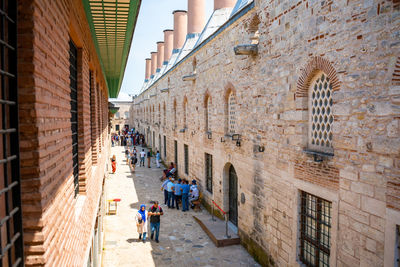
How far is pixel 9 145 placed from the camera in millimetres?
2105

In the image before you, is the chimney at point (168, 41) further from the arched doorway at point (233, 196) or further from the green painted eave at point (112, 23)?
the arched doorway at point (233, 196)

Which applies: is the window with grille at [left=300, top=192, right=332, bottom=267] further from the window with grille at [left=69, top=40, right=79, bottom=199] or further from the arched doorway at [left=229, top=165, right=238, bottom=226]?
the window with grille at [left=69, top=40, right=79, bottom=199]

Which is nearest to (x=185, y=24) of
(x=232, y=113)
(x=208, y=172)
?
(x=208, y=172)

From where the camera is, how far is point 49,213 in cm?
249

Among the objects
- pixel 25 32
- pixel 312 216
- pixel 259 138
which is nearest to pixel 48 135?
pixel 25 32

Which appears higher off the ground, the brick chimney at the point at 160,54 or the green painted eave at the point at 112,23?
the brick chimney at the point at 160,54

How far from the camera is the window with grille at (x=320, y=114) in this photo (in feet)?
Answer: 20.2

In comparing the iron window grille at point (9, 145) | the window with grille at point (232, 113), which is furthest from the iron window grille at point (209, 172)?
the iron window grille at point (9, 145)

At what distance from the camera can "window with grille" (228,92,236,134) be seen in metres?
10.6

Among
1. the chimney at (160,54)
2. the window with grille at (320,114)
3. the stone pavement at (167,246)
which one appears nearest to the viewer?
the window with grille at (320,114)

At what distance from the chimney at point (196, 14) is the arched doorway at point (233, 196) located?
12.7m

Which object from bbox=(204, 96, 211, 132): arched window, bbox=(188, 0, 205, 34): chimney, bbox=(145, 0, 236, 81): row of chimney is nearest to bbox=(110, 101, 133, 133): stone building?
bbox=(145, 0, 236, 81): row of chimney

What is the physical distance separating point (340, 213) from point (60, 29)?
16.9 feet

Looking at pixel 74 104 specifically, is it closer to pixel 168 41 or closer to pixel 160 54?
pixel 168 41
